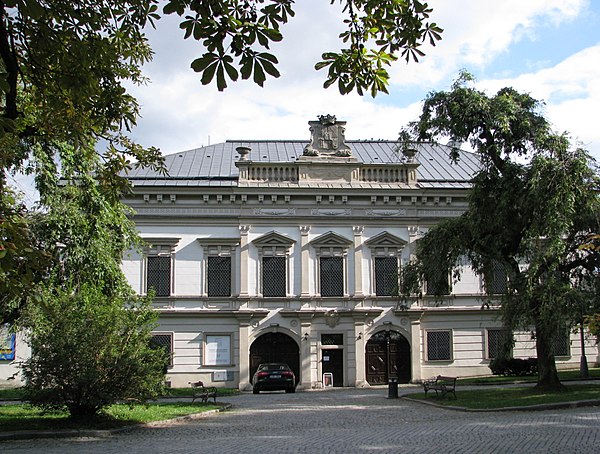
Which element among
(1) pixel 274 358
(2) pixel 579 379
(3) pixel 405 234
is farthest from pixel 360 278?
(2) pixel 579 379

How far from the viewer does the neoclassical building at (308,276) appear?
34.5m

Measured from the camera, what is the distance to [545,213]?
68.3 feet

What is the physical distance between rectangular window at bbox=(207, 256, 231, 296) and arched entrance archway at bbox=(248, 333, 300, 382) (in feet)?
9.74

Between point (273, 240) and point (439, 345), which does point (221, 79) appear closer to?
point (273, 240)

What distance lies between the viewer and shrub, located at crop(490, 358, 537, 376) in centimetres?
3459

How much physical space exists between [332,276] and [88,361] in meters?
21.1

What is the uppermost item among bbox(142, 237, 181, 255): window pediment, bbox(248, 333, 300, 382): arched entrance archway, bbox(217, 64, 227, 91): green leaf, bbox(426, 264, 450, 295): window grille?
bbox(142, 237, 181, 255): window pediment

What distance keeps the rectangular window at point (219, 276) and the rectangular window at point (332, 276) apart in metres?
4.76

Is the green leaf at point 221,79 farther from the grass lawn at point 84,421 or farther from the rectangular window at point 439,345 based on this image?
the rectangular window at point 439,345

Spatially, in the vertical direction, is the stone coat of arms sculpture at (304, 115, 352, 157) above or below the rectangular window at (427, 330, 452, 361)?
above

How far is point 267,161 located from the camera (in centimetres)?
3816

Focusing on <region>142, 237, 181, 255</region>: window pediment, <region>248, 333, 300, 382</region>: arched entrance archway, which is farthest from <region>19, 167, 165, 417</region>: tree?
<region>248, 333, 300, 382</region>: arched entrance archway

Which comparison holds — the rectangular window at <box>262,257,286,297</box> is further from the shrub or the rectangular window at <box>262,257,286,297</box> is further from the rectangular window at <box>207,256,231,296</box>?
the shrub

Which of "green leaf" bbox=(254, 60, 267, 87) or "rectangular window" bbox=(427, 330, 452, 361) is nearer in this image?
"green leaf" bbox=(254, 60, 267, 87)
